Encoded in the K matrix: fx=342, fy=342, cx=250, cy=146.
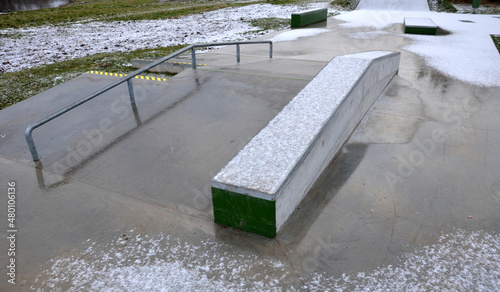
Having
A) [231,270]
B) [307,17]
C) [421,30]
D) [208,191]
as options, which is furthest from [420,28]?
[231,270]

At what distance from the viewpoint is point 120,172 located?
4613mm

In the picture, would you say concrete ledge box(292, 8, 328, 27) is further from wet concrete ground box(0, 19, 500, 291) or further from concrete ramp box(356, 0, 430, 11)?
wet concrete ground box(0, 19, 500, 291)

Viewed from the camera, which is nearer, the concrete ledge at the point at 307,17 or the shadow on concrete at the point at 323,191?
the shadow on concrete at the point at 323,191

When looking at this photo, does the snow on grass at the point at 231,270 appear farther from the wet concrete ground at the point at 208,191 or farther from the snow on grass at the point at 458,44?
the snow on grass at the point at 458,44

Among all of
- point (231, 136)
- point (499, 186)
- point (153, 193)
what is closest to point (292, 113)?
point (231, 136)

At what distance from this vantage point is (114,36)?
16219 millimetres

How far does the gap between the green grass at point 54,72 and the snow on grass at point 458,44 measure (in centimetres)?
832

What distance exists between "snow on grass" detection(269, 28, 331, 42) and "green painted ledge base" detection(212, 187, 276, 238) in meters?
11.1

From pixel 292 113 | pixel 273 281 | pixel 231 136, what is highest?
pixel 292 113

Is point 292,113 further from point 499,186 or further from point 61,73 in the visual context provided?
point 61,73

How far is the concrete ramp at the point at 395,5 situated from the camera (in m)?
21.3

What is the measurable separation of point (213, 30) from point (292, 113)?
43.3 feet

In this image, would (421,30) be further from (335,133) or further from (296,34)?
(335,133)

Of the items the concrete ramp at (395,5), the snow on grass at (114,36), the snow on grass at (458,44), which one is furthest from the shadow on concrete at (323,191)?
the concrete ramp at (395,5)
